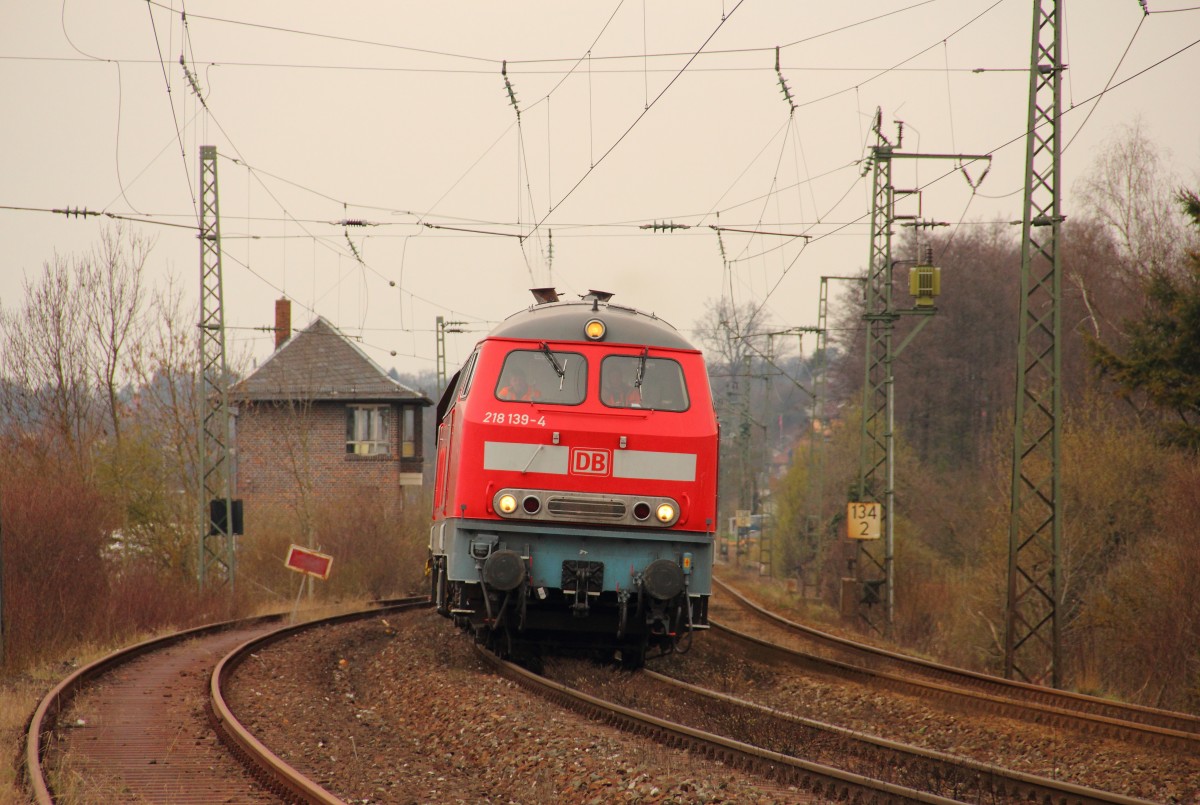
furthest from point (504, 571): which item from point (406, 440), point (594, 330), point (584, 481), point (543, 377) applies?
point (406, 440)

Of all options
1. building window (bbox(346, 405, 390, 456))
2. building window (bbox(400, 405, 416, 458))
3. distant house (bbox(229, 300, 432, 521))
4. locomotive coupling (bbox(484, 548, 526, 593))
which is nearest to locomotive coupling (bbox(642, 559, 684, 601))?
locomotive coupling (bbox(484, 548, 526, 593))

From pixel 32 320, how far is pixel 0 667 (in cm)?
1808

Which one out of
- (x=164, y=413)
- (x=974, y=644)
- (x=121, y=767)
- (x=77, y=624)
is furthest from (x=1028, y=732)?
(x=164, y=413)

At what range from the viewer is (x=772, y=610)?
941 inches

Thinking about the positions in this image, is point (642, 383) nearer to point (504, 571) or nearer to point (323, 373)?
point (504, 571)

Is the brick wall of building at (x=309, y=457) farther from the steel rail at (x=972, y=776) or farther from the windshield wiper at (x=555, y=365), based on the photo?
the steel rail at (x=972, y=776)

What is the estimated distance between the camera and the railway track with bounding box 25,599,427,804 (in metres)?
7.40

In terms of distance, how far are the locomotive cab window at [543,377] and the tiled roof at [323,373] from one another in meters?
27.6

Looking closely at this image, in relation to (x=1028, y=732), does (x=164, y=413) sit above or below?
above

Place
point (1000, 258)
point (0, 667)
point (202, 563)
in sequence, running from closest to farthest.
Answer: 1. point (0, 667)
2. point (202, 563)
3. point (1000, 258)

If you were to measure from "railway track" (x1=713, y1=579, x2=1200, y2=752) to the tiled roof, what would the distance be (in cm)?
2359

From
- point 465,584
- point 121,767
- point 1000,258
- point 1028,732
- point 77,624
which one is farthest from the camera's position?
point 1000,258

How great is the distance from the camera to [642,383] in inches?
420

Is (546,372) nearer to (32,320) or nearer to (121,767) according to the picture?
→ (121,767)
